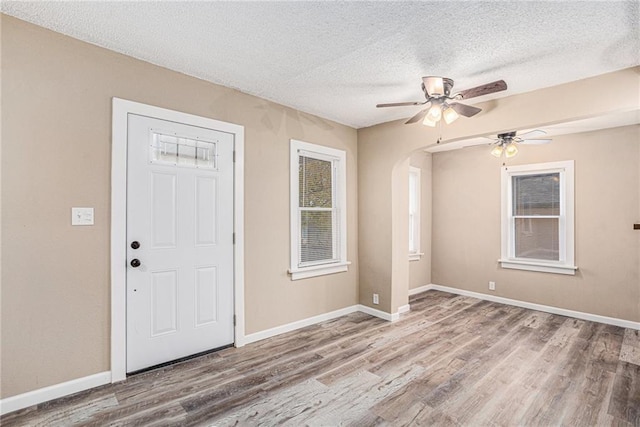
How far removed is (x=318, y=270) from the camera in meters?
4.04

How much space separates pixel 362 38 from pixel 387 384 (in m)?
2.71

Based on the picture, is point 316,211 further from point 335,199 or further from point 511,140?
point 511,140

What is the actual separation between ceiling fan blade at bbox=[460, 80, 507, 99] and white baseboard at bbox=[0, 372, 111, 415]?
146 inches

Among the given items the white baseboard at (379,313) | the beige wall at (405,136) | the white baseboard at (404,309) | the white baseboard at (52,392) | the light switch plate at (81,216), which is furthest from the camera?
the white baseboard at (404,309)

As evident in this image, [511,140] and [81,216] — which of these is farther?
[511,140]

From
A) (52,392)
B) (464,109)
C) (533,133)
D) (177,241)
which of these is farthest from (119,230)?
(533,133)

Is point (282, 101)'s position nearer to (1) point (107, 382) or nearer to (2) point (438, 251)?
(1) point (107, 382)

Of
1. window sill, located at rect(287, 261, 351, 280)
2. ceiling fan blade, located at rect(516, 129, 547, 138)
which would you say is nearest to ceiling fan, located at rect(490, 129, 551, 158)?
ceiling fan blade, located at rect(516, 129, 547, 138)

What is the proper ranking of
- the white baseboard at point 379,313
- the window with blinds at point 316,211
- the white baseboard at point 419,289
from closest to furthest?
the window with blinds at point 316,211, the white baseboard at point 379,313, the white baseboard at point 419,289

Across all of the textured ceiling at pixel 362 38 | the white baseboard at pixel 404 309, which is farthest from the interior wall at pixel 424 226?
the textured ceiling at pixel 362 38

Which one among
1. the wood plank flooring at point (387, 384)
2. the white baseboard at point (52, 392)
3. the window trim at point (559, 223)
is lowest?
the wood plank flooring at point (387, 384)

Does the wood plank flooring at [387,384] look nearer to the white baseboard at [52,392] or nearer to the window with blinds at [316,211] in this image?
the white baseboard at [52,392]

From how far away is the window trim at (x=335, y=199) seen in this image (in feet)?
12.3

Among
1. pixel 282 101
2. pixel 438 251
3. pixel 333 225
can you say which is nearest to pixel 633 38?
pixel 282 101
